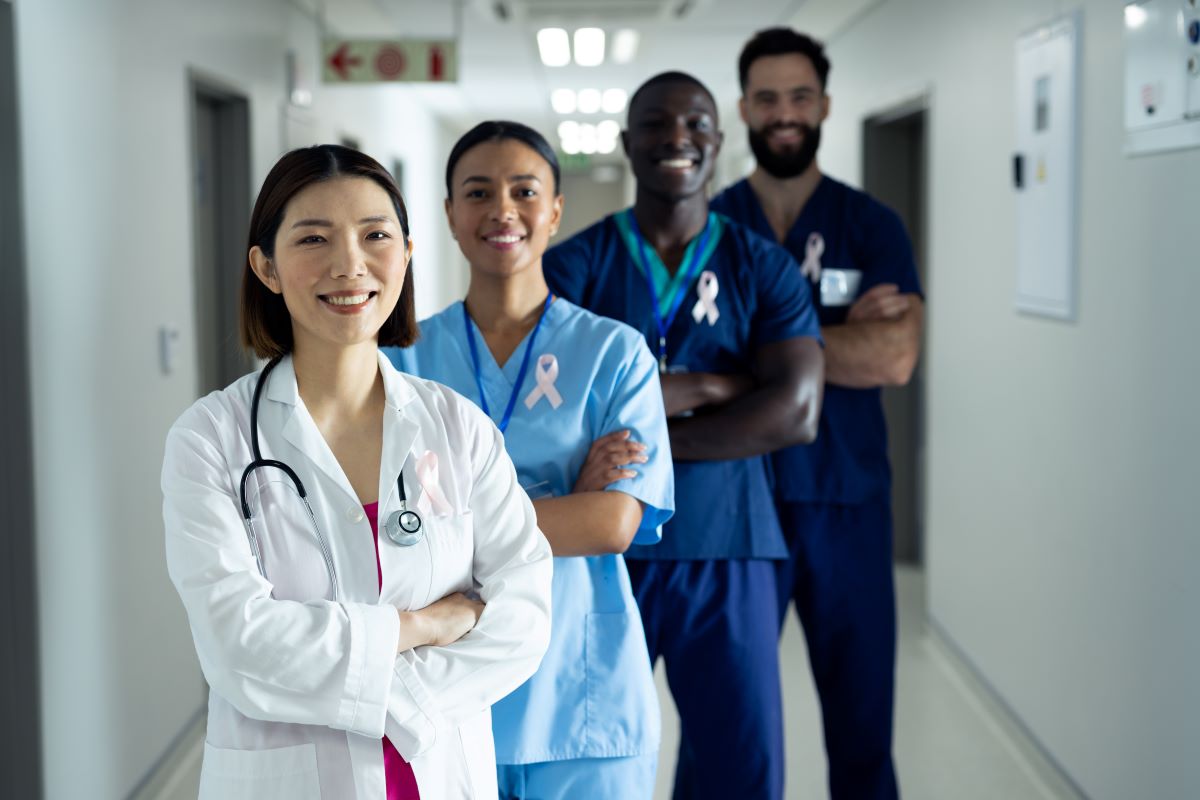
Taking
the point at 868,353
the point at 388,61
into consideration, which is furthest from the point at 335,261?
the point at 388,61

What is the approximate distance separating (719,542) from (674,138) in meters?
0.65

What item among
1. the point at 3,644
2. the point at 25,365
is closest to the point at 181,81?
the point at 25,365

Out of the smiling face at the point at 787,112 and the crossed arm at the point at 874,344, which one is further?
the smiling face at the point at 787,112

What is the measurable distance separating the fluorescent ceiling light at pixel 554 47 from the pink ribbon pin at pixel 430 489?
4779 mm

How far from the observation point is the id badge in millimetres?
2307

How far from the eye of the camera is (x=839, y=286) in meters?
2.32

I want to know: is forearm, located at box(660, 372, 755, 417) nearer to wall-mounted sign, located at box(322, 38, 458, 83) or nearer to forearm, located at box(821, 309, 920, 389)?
forearm, located at box(821, 309, 920, 389)

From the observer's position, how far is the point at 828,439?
2.29 meters

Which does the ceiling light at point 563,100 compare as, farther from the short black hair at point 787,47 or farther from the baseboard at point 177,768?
the short black hair at point 787,47

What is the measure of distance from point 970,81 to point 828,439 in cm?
194

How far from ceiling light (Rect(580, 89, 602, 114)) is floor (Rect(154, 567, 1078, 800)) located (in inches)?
206

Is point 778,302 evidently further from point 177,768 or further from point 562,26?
point 562,26

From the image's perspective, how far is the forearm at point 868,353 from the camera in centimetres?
221

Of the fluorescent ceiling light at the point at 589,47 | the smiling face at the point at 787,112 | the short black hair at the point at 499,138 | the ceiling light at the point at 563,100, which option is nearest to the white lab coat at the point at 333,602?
the short black hair at the point at 499,138
